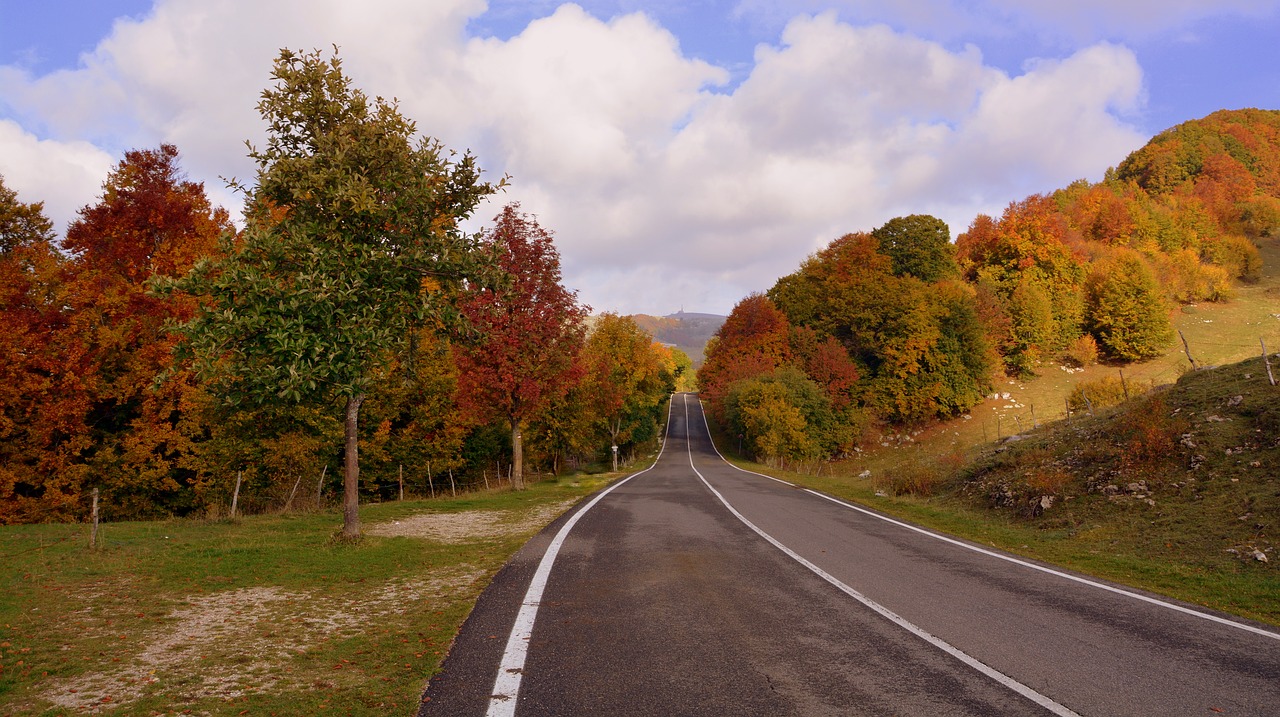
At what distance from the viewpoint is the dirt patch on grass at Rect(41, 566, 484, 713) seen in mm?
4609

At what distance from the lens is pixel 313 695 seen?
4520mm

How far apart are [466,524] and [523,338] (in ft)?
33.2

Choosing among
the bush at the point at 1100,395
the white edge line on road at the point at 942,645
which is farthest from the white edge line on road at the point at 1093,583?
the bush at the point at 1100,395

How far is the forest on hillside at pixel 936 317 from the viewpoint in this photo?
5019cm

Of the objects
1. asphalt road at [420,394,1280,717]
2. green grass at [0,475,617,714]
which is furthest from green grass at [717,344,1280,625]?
green grass at [0,475,617,714]

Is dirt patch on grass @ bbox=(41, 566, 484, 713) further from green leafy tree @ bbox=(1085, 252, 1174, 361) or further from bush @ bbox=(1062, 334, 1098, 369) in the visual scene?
green leafy tree @ bbox=(1085, 252, 1174, 361)

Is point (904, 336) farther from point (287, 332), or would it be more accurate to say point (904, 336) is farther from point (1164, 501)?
point (287, 332)

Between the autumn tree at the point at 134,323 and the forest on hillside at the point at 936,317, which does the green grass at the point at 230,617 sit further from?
the forest on hillside at the point at 936,317

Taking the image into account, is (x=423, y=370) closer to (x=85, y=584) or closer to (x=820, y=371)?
(x=85, y=584)

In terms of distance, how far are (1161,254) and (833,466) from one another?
55.2m

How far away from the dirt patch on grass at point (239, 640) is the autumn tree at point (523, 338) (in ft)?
46.8

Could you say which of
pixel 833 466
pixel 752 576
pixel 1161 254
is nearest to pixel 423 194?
pixel 752 576

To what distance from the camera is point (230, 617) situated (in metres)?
6.66

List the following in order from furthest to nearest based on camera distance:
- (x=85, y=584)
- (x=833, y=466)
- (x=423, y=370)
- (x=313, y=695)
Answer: (x=833, y=466) → (x=423, y=370) → (x=85, y=584) → (x=313, y=695)
